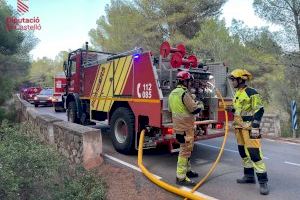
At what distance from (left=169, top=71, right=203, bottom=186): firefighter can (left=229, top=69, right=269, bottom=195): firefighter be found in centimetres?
66

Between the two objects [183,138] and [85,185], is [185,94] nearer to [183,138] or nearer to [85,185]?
[183,138]

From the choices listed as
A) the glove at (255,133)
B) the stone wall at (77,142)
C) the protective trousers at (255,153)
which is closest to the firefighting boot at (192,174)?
the protective trousers at (255,153)

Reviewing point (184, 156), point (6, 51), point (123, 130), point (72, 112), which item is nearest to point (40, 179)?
point (184, 156)

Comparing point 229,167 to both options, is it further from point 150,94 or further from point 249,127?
point 150,94

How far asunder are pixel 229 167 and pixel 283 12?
1067 centimetres

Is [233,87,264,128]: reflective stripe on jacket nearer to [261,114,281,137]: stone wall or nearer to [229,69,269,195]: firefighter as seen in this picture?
[229,69,269,195]: firefighter

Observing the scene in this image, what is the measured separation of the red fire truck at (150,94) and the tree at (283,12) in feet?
27.2

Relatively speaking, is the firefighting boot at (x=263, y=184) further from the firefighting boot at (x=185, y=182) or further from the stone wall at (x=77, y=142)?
the stone wall at (x=77, y=142)

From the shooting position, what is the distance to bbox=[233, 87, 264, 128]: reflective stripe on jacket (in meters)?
5.18

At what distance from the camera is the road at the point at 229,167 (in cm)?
528

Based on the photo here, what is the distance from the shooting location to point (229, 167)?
6.82 metres

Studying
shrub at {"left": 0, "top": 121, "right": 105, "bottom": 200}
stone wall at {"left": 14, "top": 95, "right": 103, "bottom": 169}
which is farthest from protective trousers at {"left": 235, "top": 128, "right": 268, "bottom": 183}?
stone wall at {"left": 14, "top": 95, "right": 103, "bottom": 169}

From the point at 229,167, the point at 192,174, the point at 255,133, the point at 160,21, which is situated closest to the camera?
the point at 255,133

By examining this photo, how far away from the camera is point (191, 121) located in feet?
18.7
